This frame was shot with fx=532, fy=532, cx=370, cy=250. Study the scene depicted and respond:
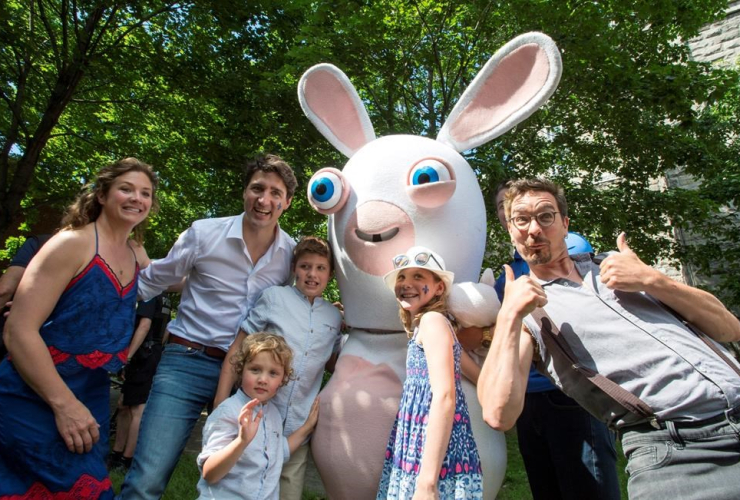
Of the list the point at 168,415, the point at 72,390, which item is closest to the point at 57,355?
the point at 72,390

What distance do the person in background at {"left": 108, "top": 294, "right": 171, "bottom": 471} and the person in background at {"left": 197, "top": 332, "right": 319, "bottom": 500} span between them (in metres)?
2.90

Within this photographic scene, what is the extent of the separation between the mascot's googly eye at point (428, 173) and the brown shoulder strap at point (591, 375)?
85cm

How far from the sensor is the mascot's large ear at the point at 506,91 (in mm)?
2869

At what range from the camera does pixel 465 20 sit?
698cm

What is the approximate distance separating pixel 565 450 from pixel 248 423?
5.12 feet

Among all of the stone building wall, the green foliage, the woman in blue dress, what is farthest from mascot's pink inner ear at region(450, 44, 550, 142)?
the stone building wall

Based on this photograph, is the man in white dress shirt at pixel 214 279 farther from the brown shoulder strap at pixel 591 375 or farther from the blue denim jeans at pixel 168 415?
the brown shoulder strap at pixel 591 375

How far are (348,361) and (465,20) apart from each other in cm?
576

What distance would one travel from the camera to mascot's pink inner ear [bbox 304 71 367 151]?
3289 millimetres

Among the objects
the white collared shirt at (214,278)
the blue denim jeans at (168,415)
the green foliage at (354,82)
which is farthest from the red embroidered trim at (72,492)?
the green foliage at (354,82)

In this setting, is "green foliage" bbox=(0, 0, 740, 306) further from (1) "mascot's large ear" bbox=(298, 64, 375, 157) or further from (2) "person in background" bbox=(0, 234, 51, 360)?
(2) "person in background" bbox=(0, 234, 51, 360)

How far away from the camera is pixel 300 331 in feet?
8.76

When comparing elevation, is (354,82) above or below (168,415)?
above

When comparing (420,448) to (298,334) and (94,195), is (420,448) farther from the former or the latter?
(94,195)
